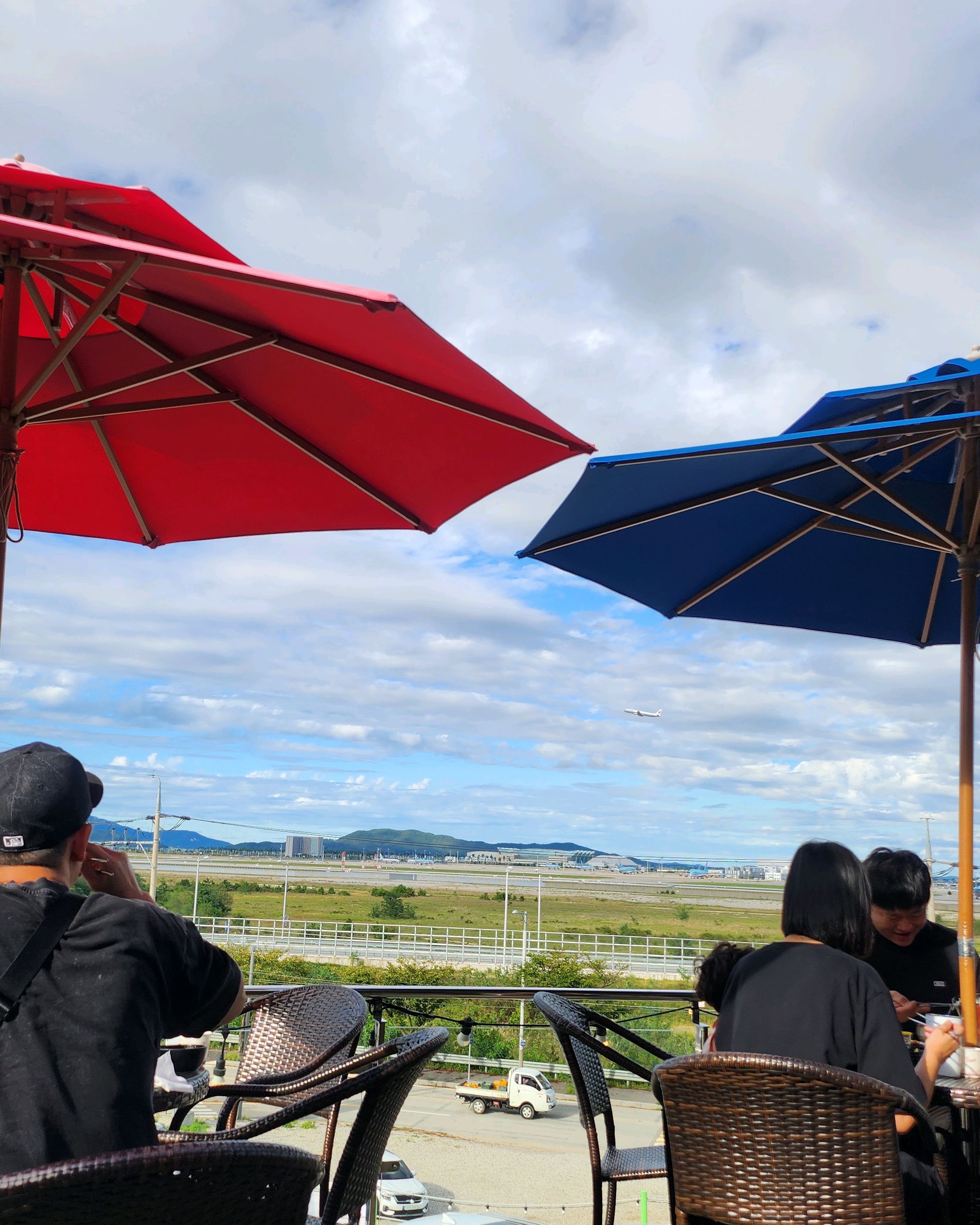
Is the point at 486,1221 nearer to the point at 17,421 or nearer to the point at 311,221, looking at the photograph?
the point at 17,421

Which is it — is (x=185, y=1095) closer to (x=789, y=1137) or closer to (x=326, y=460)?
(x=789, y=1137)

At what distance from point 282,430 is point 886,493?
183 cm

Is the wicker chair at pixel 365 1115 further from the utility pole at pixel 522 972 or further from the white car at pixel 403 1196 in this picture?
the utility pole at pixel 522 972

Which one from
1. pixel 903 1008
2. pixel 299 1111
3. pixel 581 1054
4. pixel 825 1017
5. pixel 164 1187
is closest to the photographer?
pixel 164 1187

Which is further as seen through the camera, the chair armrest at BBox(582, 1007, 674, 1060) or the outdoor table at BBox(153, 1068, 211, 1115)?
the chair armrest at BBox(582, 1007, 674, 1060)

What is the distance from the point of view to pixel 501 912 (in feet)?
323

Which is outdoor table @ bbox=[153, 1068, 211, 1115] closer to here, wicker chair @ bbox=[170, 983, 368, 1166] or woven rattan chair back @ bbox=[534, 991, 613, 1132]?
wicker chair @ bbox=[170, 983, 368, 1166]

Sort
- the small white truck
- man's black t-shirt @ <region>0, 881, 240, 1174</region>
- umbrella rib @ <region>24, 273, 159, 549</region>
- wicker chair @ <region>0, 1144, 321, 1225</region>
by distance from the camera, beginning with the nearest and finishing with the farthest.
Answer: wicker chair @ <region>0, 1144, 321, 1225</region> < man's black t-shirt @ <region>0, 881, 240, 1174</region> < umbrella rib @ <region>24, 273, 159, 549</region> < the small white truck

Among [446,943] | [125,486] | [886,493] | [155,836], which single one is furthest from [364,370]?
[446,943]

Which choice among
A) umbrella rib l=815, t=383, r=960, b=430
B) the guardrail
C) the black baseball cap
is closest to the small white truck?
umbrella rib l=815, t=383, r=960, b=430

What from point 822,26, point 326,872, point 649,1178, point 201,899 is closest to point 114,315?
point 649,1178

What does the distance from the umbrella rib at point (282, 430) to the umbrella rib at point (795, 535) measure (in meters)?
1.30

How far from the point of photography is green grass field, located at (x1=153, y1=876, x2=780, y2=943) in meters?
86.4

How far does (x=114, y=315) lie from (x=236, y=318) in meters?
0.42
